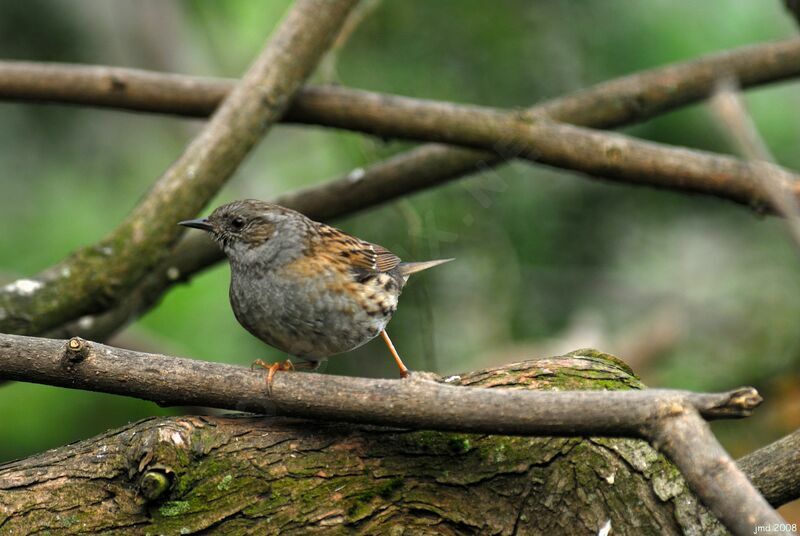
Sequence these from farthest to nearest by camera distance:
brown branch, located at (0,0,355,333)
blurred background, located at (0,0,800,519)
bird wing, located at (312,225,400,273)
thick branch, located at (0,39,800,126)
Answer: blurred background, located at (0,0,800,519) < thick branch, located at (0,39,800,126) < brown branch, located at (0,0,355,333) < bird wing, located at (312,225,400,273)

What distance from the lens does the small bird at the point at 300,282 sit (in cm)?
399

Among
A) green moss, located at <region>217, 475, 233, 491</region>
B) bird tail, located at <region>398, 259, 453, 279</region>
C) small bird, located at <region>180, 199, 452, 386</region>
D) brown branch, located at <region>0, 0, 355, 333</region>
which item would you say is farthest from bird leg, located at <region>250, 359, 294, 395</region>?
brown branch, located at <region>0, 0, 355, 333</region>

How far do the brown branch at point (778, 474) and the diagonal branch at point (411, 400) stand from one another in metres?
0.74

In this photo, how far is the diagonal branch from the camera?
2857mm

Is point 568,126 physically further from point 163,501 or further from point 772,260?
point 772,260

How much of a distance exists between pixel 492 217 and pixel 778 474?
408 cm

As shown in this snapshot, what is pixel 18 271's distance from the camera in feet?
26.7

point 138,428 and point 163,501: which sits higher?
point 138,428

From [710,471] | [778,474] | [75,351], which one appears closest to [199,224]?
[75,351]

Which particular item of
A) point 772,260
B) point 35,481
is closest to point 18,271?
point 35,481

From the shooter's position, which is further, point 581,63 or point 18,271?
point 18,271

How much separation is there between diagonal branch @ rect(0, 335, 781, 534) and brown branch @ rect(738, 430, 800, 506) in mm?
736

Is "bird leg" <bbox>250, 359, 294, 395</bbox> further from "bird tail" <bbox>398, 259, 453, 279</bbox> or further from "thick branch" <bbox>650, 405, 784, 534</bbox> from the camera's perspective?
"thick branch" <bbox>650, 405, 784, 534</bbox>

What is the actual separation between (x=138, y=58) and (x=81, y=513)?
6.78 meters
